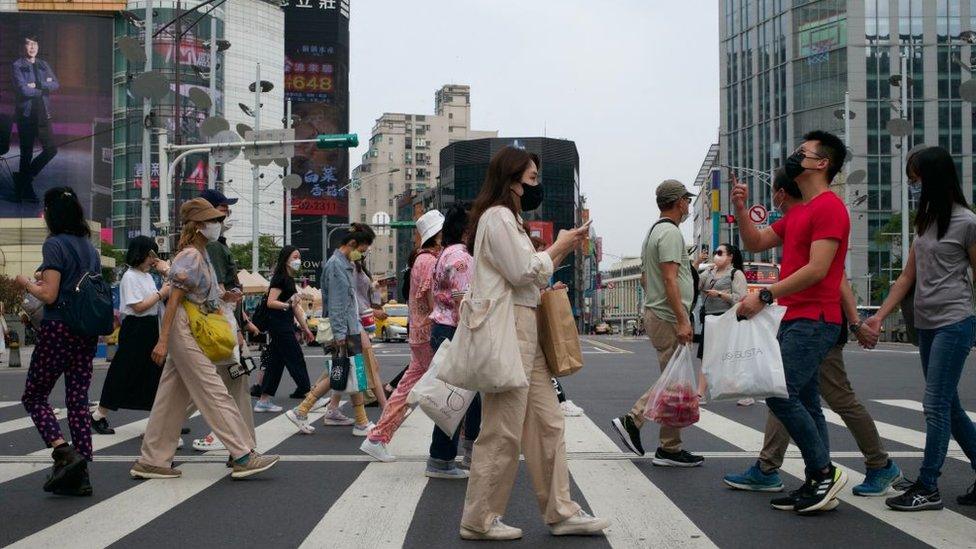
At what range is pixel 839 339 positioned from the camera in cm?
582

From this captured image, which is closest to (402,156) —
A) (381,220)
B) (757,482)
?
(381,220)

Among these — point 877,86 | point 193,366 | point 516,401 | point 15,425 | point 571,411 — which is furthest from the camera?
point 877,86

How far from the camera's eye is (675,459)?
23.4 ft

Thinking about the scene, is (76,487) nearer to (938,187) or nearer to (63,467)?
(63,467)

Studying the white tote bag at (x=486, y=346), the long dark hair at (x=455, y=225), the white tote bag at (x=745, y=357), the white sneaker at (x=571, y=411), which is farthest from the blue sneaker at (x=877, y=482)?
the white sneaker at (x=571, y=411)

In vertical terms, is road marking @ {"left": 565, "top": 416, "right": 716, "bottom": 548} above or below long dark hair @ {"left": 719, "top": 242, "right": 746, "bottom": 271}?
below

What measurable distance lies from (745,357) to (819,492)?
757mm

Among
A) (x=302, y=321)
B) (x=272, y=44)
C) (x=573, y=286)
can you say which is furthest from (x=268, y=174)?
(x=302, y=321)

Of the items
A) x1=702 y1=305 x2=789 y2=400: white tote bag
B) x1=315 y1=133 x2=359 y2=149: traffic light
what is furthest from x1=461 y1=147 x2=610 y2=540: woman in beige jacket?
x1=315 y1=133 x2=359 y2=149: traffic light

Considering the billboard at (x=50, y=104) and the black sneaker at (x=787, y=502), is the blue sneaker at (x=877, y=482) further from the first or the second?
the billboard at (x=50, y=104)

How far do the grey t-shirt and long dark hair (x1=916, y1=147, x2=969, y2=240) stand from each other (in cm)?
3

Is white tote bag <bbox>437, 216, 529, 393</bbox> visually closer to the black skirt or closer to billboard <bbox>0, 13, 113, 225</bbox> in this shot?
the black skirt

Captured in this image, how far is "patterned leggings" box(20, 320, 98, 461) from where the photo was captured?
6.44 m

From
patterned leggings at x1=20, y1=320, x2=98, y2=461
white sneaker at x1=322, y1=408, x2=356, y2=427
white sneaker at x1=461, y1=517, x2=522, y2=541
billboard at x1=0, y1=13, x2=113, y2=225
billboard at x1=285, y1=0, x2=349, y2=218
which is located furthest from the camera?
billboard at x1=285, y1=0, x2=349, y2=218
